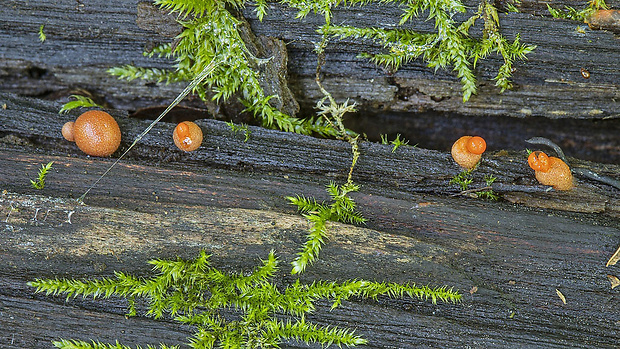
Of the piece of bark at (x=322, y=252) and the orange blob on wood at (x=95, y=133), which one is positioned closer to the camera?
the piece of bark at (x=322, y=252)

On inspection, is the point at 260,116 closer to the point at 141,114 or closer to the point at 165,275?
the point at 141,114

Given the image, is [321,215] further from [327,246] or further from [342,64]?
[342,64]

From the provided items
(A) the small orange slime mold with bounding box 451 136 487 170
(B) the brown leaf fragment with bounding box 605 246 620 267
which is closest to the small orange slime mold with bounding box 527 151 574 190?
(A) the small orange slime mold with bounding box 451 136 487 170

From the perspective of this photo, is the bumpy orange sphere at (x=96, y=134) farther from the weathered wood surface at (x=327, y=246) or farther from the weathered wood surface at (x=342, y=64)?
the weathered wood surface at (x=342, y=64)

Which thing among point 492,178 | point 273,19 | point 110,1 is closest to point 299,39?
point 273,19

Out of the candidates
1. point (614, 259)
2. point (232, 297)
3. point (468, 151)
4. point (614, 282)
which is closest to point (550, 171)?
point (468, 151)

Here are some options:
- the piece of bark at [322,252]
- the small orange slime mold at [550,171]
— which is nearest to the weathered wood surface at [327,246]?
the piece of bark at [322,252]
